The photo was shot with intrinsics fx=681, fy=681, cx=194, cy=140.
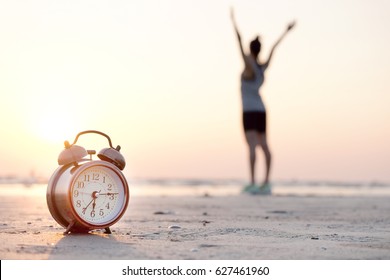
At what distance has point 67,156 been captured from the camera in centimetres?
446

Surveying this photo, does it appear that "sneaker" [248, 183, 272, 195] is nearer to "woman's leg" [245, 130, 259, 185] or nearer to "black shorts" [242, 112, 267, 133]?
"woman's leg" [245, 130, 259, 185]

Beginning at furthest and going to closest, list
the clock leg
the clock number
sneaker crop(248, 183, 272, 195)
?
sneaker crop(248, 183, 272, 195), the clock number, the clock leg

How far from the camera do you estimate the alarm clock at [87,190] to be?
14.3 ft

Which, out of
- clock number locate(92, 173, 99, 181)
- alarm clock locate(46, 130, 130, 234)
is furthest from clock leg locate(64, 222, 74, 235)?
clock number locate(92, 173, 99, 181)

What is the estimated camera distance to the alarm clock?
434cm

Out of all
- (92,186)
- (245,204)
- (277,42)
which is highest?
(277,42)

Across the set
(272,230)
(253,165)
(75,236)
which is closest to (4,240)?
(75,236)

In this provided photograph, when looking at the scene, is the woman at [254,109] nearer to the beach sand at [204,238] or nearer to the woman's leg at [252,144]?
the woman's leg at [252,144]

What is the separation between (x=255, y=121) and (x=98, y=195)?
6.54 meters

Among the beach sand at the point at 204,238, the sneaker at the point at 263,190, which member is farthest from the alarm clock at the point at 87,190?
→ the sneaker at the point at 263,190

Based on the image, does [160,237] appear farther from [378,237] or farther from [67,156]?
[378,237]

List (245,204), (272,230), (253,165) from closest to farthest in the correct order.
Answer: (272,230), (245,204), (253,165)

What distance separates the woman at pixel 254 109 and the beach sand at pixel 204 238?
4.12 metres
